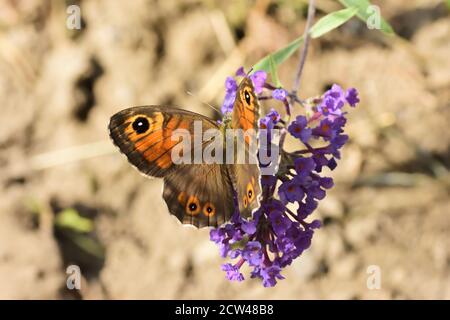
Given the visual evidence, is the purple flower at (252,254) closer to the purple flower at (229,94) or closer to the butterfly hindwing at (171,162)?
the butterfly hindwing at (171,162)

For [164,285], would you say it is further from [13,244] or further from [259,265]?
[259,265]

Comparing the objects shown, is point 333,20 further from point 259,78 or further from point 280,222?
point 280,222

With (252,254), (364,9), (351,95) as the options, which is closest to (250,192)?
(252,254)

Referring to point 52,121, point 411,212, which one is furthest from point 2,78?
point 411,212

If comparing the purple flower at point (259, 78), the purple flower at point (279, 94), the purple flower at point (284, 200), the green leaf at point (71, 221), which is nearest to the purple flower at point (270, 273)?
the purple flower at point (284, 200)

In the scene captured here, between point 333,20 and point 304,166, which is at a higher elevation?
point 333,20
